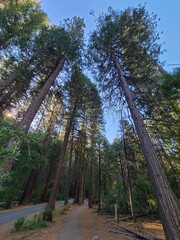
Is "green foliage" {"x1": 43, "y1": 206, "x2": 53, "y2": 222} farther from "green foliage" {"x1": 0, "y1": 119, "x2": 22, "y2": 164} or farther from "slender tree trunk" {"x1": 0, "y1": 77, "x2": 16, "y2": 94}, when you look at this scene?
"green foliage" {"x1": 0, "y1": 119, "x2": 22, "y2": 164}

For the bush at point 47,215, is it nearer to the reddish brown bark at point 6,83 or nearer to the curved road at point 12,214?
the curved road at point 12,214

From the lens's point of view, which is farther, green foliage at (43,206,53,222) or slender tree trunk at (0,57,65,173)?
green foliage at (43,206,53,222)

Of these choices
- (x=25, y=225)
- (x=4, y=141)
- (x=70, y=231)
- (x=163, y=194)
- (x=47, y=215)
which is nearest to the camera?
(x=4, y=141)

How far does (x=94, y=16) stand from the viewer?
8484 mm

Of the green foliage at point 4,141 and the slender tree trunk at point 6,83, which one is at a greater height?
the slender tree trunk at point 6,83

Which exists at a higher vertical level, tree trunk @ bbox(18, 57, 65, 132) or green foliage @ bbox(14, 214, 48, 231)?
tree trunk @ bbox(18, 57, 65, 132)

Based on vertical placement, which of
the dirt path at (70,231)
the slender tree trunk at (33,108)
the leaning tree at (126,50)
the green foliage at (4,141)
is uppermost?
the leaning tree at (126,50)

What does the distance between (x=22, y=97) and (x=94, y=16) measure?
7.17 metres

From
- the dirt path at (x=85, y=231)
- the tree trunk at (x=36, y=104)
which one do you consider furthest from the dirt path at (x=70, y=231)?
the tree trunk at (x=36, y=104)

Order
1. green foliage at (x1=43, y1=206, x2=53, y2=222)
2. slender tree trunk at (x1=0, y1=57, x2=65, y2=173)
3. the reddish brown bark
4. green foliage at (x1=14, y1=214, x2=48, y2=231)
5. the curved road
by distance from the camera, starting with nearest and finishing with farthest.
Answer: slender tree trunk at (x1=0, y1=57, x2=65, y2=173) → green foliage at (x1=14, y1=214, x2=48, y2=231) → green foliage at (x1=43, y1=206, x2=53, y2=222) → the reddish brown bark → the curved road

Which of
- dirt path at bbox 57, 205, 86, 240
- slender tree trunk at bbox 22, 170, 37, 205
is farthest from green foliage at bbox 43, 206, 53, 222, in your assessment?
slender tree trunk at bbox 22, 170, 37, 205

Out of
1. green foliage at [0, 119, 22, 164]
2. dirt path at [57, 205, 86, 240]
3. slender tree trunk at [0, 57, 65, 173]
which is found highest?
slender tree trunk at [0, 57, 65, 173]

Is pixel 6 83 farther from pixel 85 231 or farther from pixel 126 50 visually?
pixel 85 231

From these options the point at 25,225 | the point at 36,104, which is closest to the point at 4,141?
the point at 36,104
